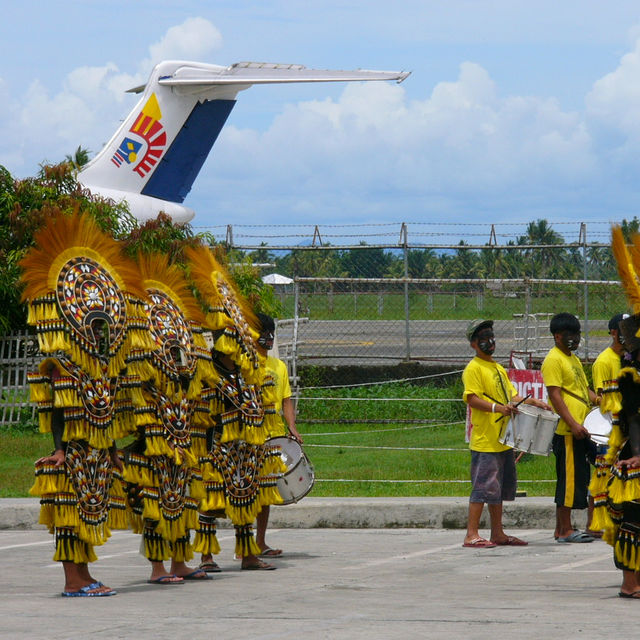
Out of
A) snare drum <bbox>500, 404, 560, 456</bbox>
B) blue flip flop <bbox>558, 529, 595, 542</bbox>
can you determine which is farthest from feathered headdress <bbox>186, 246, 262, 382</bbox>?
blue flip flop <bbox>558, 529, 595, 542</bbox>

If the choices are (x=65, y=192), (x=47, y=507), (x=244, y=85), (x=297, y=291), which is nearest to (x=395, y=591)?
(x=47, y=507)

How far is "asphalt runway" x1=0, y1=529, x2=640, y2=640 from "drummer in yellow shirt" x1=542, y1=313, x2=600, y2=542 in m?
0.30

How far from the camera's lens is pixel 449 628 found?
20.7 feet

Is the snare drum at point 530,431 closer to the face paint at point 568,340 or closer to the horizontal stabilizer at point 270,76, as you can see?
the face paint at point 568,340

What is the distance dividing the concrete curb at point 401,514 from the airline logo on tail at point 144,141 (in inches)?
527

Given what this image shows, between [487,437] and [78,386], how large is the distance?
3.90 m

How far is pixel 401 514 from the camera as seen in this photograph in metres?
11.3

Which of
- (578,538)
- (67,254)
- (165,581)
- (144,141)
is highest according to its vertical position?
(144,141)

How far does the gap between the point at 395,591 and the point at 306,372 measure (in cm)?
1344

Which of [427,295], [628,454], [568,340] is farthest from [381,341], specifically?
[628,454]

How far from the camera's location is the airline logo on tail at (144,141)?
23.7 m

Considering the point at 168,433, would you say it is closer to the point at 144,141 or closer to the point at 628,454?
the point at 628,454

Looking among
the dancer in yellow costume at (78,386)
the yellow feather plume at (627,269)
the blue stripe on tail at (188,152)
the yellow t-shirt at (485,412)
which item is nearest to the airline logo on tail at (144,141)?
the blue stripe on tail at (188,152)

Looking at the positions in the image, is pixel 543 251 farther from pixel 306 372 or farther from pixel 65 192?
pixel 65 192
